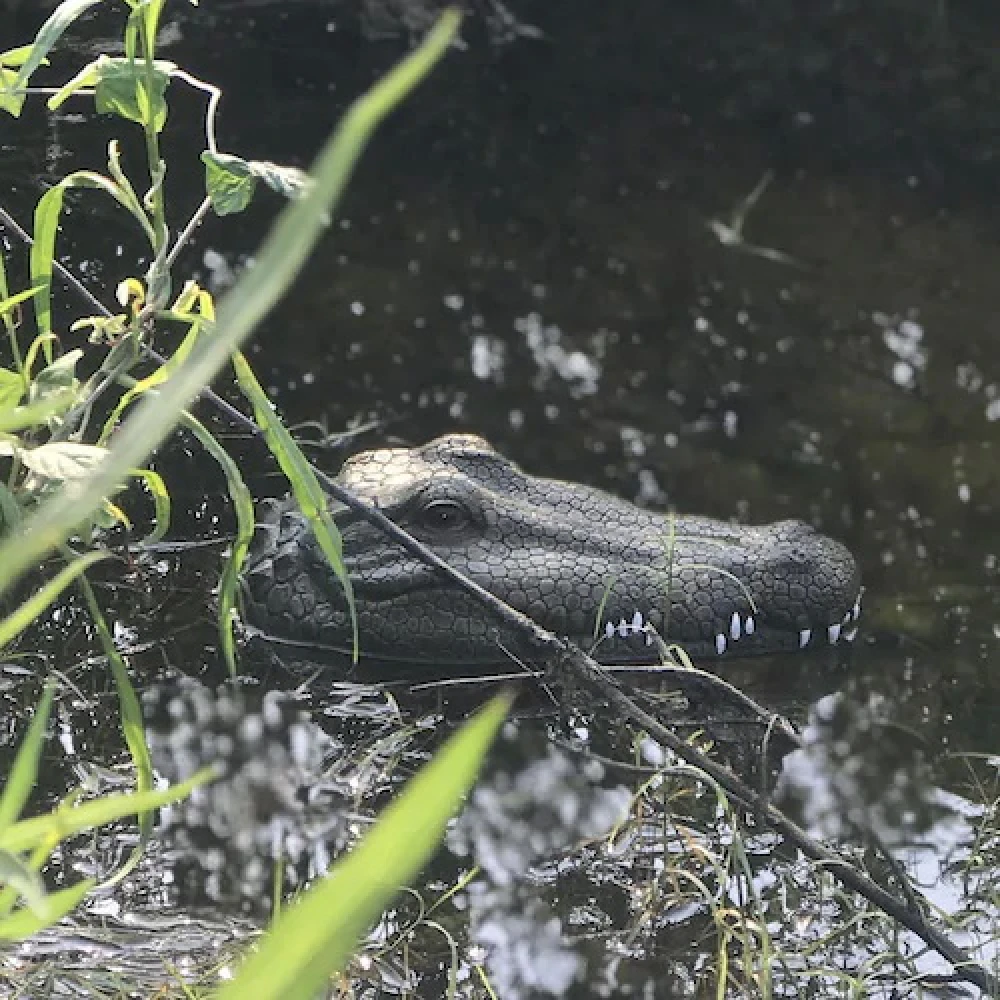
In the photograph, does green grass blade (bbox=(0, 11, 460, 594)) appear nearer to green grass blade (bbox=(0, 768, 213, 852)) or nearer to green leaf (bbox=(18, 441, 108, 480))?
green grass blade (bbox=(0, 768, 213, 852))

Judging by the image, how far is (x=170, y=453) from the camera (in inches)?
192

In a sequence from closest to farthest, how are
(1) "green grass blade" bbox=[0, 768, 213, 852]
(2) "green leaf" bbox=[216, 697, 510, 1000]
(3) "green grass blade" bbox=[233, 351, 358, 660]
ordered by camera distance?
(2) "green leaf" bbox=[216, 697, 510, 1000] → (1) "green grass blade" bbox=[0, 768, 213, 852] → (3) "green grass blade" bbox=[233, 351, 358, 660]

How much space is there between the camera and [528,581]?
4355 mm

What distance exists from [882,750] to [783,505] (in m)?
1.36

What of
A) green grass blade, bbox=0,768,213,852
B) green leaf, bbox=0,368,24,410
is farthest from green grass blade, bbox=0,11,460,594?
green leaf, bbox=0,368,24,410

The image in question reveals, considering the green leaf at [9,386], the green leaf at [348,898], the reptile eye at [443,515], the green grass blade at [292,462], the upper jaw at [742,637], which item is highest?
the green leaf at [348,898]

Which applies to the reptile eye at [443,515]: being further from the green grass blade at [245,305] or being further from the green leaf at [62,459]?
the green grass blade at [245,305]

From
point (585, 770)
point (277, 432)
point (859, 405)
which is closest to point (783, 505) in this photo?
point (859, 405)

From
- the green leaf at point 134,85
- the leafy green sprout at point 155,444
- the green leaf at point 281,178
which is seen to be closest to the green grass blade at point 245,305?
the leafy green sprout at point 155,444

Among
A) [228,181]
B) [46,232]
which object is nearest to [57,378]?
[46,232]

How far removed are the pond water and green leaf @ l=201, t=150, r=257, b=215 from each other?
218 centimetres

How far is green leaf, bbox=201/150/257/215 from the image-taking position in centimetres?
220

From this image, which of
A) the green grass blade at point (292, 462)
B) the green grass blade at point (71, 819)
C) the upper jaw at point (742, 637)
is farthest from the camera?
the upper jaw at point (742, 637)

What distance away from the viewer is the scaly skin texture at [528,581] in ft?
14.3
